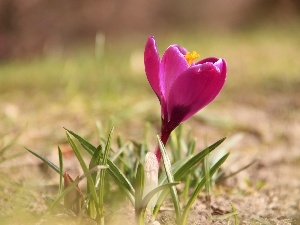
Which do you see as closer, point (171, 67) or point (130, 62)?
point (171, 67)

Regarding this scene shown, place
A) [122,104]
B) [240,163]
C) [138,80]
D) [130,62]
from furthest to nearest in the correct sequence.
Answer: [130,62]
[138,80]
[122,104]
[240,163]

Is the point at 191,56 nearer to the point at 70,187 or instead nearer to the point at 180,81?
the point at 180,81

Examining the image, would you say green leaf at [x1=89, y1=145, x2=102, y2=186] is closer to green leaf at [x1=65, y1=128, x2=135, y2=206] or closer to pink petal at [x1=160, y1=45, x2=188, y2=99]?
green leaf at [x1=65, y1=128, x2=135, y2=206]

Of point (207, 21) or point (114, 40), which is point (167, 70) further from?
point (207, 21)

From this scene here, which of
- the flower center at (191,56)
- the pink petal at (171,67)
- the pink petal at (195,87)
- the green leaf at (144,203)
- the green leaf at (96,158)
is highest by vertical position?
the flower center at (191,56)

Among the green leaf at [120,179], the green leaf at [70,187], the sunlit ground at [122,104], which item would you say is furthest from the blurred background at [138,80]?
the green leaf at [120,179]

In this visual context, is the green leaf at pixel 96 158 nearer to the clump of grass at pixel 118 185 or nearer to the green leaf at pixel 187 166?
the clump of grass at pixel 118 185

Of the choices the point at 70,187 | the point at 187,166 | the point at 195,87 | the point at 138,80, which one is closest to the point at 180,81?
the point at 195,87

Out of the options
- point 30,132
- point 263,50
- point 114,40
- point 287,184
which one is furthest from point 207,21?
point 287,184
